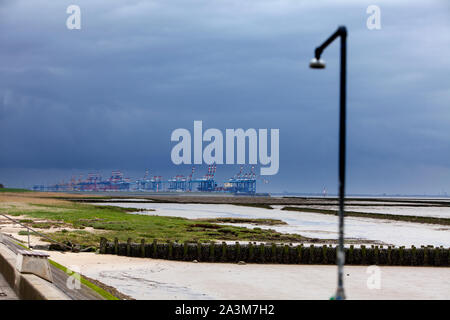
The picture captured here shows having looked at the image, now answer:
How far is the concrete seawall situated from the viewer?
1114 centimetres

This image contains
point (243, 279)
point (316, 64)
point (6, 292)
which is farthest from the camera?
point (243, 279)

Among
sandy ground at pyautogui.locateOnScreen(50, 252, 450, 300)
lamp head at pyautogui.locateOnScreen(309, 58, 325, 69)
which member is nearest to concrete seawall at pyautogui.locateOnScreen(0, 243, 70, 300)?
sandy ground at pyautogui.locateOnScreen(50, 252, 450, 300)

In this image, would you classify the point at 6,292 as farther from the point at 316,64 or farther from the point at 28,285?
the point at 316,64

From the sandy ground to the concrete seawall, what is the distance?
569 cm

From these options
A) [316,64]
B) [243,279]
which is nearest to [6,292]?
[316,64]

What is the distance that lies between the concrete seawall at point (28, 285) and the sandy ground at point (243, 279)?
569 cm

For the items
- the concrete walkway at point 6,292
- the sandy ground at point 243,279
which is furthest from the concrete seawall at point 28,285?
the sandy ground at point 243,279

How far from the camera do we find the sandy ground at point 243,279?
73.5ft

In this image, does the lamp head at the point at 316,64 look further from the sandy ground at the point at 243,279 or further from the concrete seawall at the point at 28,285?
the sandy ground at the point at 243,279

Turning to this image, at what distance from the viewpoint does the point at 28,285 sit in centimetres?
1209

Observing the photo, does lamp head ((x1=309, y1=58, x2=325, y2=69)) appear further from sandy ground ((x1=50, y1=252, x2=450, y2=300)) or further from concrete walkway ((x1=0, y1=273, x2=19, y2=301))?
sandy ground ((x1=50, y1=252, x2=450, y2=300))

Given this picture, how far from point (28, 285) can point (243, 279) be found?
15.3m

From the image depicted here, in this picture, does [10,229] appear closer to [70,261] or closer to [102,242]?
[102,242]
